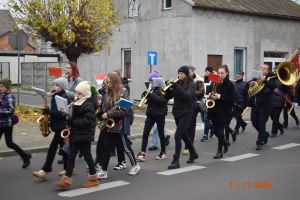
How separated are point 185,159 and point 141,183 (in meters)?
2.13

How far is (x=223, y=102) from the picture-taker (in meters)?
9.08

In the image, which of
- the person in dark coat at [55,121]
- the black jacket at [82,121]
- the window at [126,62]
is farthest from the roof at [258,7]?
the black jacket at [82,121]

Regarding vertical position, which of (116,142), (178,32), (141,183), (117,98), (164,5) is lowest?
(141,183)

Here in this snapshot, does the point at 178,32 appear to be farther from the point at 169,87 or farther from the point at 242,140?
the point at 169,87

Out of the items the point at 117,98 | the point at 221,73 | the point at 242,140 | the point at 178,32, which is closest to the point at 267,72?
the point at 221,73

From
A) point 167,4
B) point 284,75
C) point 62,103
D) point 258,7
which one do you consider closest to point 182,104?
point 62,103

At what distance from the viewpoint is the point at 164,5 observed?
2220cm

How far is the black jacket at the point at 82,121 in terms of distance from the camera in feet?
22.5

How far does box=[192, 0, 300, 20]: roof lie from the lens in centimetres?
2094

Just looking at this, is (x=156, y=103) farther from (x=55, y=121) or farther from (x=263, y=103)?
(x=263, y=103)

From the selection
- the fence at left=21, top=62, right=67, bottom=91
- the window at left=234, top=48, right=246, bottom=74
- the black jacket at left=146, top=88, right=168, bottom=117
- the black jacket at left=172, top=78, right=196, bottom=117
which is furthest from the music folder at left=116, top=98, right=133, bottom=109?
the fence at left=21, top=62, right=67, bottom=91

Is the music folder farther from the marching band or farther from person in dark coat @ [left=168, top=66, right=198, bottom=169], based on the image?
person in dark coat @ [left=168, top=66, right=198, bottom=169]

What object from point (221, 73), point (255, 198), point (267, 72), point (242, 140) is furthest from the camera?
point (242, 140)
